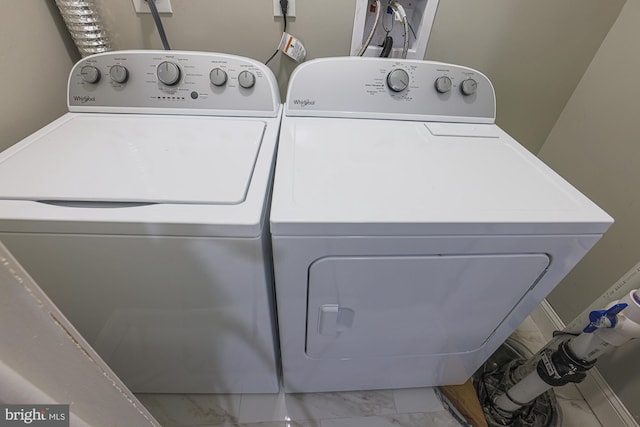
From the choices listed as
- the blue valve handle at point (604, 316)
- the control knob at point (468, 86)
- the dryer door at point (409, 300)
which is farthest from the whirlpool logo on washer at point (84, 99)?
the blue valve handle at point (604, 316)

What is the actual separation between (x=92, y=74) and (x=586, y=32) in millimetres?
1915

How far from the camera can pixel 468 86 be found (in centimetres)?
100

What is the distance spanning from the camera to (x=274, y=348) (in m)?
0.92

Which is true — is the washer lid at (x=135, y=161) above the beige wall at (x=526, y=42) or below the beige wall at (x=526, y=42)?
below

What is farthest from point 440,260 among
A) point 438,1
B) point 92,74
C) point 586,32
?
point 586,32

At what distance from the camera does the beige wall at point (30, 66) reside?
875 mm

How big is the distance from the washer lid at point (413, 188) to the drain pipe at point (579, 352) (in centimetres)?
34

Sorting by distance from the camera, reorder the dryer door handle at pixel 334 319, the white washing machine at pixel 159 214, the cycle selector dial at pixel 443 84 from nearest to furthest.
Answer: the white washing machine at pixel 159 214
the dryer door handle at pixel 334 319
the cycle selector dial at pixel 443 84

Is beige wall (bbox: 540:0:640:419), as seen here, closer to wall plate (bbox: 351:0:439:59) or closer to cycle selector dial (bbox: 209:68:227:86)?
wall plate (bbox: 351:0:439:59)

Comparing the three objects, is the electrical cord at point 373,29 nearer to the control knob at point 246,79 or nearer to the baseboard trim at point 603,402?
the control knob at point 246,79

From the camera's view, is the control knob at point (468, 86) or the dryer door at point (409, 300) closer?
the dryer door at point (409, 300)

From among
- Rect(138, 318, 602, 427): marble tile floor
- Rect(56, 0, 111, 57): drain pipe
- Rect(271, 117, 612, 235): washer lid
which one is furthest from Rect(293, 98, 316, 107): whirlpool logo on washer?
Rect(138, 318, 602, 427): marble tile floor

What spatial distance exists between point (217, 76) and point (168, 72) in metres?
0.15

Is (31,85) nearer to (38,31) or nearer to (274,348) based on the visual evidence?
(38,31)
